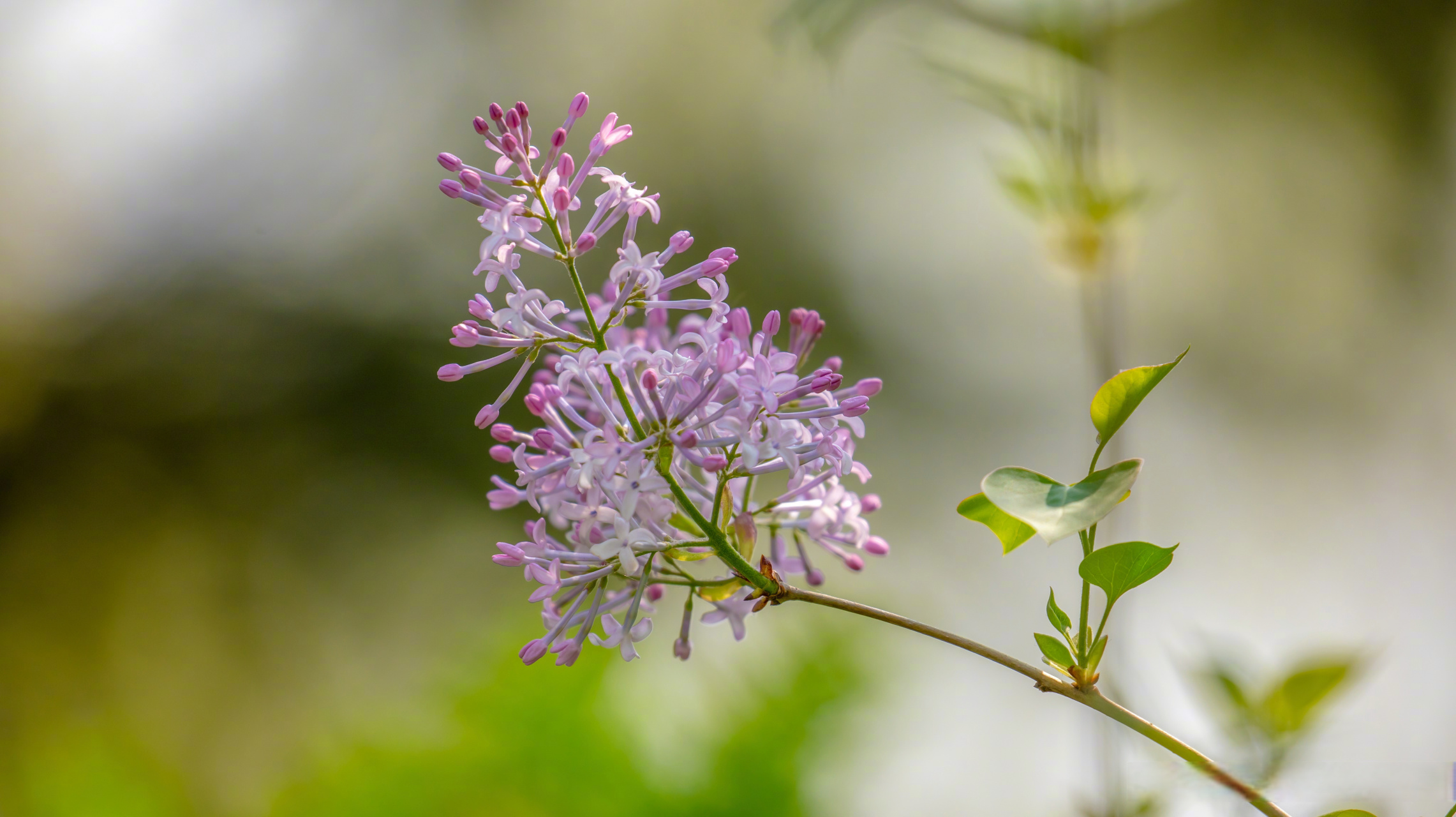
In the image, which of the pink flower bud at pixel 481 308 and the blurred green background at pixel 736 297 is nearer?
the pink flower bud at pixel 481 308

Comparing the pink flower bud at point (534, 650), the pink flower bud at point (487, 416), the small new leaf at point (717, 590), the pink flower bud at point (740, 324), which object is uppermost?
the pink flower bud at point (740, 324)

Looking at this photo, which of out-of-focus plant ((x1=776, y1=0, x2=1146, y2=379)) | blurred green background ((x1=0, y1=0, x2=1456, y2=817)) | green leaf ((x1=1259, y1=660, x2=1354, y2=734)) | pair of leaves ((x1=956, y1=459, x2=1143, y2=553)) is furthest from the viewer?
blurred green background ((x1=0, y1=0, x2=1456, y2=817))

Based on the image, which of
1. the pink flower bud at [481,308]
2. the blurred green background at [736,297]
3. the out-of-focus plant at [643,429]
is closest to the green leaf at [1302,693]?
the out-of-focus plant at [643,429]

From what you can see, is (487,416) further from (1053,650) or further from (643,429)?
(1053,650)

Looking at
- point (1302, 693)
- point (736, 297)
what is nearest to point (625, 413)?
point (1302, 693)

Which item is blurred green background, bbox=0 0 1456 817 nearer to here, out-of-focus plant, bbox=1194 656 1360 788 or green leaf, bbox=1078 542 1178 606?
out-of-focus plant, bbox=1194 656 1360 788

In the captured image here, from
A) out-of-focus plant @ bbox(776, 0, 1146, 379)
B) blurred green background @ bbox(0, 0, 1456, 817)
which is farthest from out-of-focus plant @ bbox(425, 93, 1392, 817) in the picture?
blurred green background @ bbox(0, 0, 1456, 817)

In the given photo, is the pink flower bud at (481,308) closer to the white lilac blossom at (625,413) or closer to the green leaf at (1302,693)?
the white lilac blossom at (625,413)
